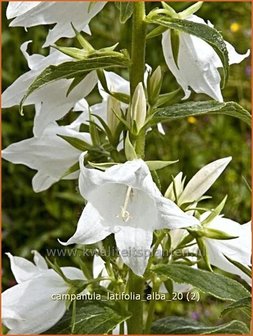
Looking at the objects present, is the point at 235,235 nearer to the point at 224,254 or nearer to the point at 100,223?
the point at 224,254

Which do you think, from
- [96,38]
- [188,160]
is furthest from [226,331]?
[96,38]

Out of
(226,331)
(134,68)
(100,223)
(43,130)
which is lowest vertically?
(226,331)

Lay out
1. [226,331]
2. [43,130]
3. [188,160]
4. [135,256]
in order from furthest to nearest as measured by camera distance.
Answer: [188,160] < [43,130] < [226,331] < [135,256]

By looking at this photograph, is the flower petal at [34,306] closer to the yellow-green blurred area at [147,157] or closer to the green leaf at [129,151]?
the green leaf at [129,151]

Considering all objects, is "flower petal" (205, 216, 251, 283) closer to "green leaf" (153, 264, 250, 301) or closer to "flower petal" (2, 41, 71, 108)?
"green leaf" (153, 264, 250, 301)

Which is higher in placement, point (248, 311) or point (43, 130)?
point (43, 130)

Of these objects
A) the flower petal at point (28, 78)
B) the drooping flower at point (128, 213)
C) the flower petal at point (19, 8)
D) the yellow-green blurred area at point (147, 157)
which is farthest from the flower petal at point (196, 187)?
the yellow-green blurred area at point (147, 157)

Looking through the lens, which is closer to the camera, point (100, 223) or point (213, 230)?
point (100, 223)
